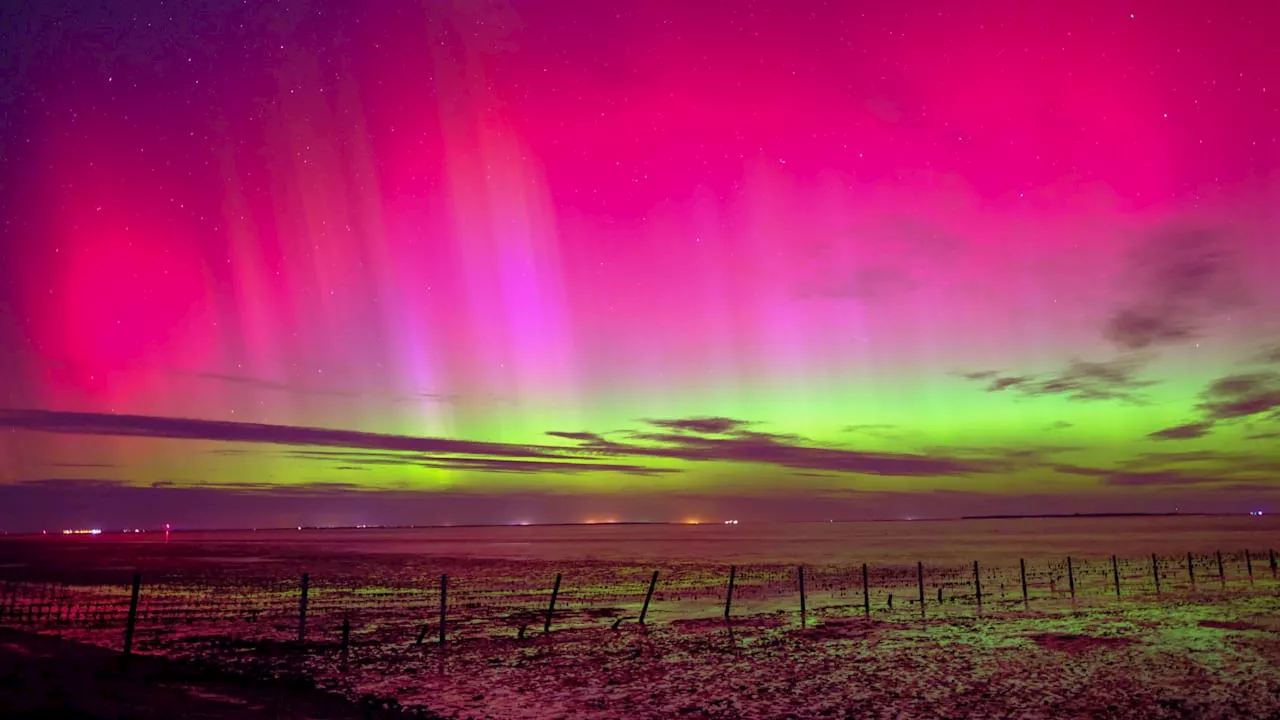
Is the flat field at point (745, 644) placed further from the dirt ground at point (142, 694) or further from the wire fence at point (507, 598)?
the dirt ground at point (142, 694)

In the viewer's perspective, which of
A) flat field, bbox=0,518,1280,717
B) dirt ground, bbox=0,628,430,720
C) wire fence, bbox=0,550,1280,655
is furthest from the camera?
wire fence, bbox=0,550,1280,655

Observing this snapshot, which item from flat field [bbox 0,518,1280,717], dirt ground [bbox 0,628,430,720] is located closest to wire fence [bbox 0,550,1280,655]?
flat field [bbox 0,518,1280,717]

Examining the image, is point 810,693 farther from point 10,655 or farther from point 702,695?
point 10,655

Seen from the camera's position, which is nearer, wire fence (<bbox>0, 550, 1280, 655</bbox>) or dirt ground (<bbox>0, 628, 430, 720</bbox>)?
dirt ground (<bbox>0, 628, 430, 720</bbox>)

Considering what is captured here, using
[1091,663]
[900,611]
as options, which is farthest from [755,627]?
[1091,663]

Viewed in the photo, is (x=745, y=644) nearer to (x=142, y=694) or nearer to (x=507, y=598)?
(x=142, y=694)

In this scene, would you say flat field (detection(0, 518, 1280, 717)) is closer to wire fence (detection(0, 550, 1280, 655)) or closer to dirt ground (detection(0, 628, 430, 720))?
wire fence (detection(0, 550, 1280, 655))

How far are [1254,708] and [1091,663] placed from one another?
609 cm

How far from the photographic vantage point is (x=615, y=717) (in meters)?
18.3

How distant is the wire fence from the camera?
33.7 metres

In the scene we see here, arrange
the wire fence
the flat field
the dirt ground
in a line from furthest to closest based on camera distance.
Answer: the wire fence
the flat field
the dirt ground

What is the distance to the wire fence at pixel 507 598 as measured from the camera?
33688mm

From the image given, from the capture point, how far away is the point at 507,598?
4997cm

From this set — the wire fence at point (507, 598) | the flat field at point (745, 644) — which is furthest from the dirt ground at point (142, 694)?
the wire fence at point (507, 598)
